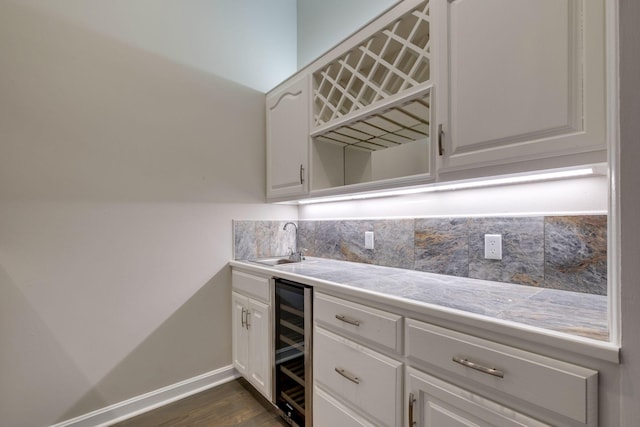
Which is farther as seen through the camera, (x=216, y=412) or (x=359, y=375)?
(x=216, y=412)

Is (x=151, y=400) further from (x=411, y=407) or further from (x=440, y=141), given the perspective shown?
(x=440, y=141)

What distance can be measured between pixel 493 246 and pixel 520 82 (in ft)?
2.36

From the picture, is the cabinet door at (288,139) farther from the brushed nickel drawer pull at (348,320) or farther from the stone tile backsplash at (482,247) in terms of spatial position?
the brushed nickel drawer pull at (348,320)

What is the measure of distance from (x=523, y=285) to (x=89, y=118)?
246 cm

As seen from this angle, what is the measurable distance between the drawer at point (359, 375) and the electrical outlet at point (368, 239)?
732 millimetres

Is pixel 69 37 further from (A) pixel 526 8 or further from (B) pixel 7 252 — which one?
(A) pixel 526 8

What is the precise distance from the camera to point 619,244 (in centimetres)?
62

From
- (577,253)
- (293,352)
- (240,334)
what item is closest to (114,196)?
(240,334)

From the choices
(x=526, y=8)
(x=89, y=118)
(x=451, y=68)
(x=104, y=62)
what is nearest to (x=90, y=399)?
(x=89, y=118)

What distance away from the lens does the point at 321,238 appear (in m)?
2.35

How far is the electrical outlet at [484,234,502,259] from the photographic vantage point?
133 centimetres

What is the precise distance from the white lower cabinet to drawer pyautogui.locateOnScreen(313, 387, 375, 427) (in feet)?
1.37

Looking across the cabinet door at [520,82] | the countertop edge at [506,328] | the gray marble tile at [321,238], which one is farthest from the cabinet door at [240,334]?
the cabinet door at [520,82]

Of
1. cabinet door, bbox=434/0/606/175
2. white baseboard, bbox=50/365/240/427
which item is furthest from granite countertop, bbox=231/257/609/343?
white baseboard, bbox=50/365/240/427
